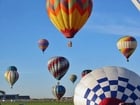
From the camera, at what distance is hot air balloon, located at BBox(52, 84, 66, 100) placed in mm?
48188

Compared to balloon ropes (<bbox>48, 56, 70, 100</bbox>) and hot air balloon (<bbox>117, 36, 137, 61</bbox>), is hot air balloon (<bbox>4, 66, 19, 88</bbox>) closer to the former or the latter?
balloon ropes (<bbox>48, 56, 70, 100</bbox>)

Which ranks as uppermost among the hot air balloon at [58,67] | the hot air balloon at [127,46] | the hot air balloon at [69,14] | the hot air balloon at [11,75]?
the hot air balloon at [69,14]

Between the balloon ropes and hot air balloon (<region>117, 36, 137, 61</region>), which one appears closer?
hot air balloon (<region>117, 36, 137, 61</region>)

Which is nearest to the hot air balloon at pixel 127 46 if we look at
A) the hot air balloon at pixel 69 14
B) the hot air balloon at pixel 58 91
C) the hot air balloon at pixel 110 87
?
the hot air balloon at pixel 58 91

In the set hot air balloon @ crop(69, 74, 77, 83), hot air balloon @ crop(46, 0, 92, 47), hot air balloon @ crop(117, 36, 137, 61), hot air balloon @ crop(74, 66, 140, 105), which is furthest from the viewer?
hot air balloon @ crop(69, 74, 77, 83)

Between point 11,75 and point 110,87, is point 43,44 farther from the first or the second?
point 110,87

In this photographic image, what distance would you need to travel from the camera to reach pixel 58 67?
1722 inches

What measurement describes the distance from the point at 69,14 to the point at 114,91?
21.3 m

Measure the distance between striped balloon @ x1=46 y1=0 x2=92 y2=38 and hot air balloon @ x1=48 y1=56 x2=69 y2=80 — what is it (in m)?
11.5

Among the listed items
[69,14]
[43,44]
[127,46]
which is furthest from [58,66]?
[69,14]

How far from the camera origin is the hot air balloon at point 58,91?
48188 mm

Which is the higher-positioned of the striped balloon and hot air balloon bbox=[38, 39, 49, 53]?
the striped balloon

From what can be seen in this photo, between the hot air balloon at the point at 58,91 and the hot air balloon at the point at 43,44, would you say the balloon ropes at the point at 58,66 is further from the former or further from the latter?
the hot air balloon at the point at 43,44

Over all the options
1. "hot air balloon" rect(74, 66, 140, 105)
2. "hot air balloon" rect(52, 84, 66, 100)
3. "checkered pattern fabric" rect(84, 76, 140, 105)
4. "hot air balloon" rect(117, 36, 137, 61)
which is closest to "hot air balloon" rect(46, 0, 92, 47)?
"hot air balloon" rect(117, 36, 137, 61)
